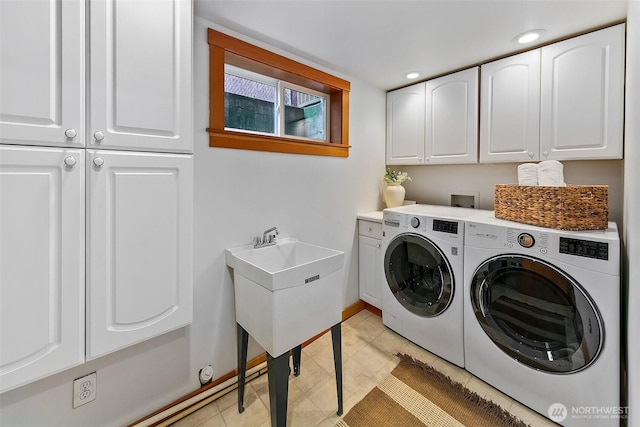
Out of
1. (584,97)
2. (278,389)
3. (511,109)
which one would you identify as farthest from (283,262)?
(584,97)

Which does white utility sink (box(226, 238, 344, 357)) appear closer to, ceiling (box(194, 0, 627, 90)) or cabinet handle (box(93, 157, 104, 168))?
cabinet handle (box(93, 157, 104, 168))

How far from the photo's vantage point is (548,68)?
170cm

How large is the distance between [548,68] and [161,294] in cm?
258

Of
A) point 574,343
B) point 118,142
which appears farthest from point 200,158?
point 574,343

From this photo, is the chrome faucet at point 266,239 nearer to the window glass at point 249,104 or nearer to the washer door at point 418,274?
the window glass at point 249,104

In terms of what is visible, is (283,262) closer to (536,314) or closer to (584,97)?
→ (536,314)

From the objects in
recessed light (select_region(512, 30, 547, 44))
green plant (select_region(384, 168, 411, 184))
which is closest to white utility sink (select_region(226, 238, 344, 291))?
green plant (select_region(384, 168, 411, 184))

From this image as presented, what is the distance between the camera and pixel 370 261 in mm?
2412

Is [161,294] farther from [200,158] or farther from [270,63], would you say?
[270,63]

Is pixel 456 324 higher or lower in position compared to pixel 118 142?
lower

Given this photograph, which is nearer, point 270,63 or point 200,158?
point 200,158

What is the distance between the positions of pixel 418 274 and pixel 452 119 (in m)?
1.30

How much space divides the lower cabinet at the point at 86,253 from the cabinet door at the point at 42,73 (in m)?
0.07

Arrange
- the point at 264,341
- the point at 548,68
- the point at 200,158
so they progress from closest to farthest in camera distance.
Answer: the point at 264,341 < the point at 200,158 < the point at 548,68
